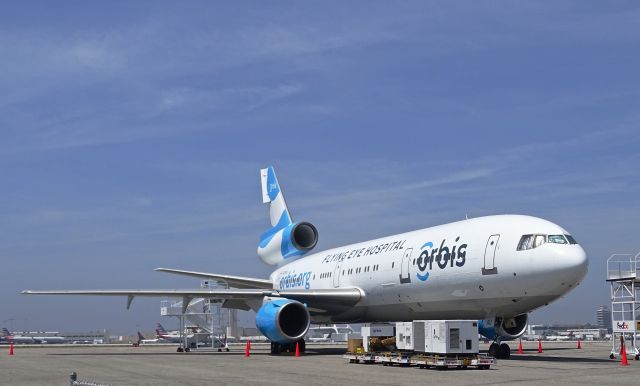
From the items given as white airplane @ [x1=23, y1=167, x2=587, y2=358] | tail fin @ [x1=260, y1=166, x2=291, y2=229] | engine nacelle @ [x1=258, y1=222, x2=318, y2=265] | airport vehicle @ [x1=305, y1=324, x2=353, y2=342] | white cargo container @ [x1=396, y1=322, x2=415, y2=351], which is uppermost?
tail fin @ [x1=260, y1=166, x2=291, y2=229]

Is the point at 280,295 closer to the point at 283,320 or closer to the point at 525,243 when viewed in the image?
the point at 283,320

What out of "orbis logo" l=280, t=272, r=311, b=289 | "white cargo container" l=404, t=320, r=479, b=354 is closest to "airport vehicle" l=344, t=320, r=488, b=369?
"white cargo container" l=404, t=320, r=479, b=354

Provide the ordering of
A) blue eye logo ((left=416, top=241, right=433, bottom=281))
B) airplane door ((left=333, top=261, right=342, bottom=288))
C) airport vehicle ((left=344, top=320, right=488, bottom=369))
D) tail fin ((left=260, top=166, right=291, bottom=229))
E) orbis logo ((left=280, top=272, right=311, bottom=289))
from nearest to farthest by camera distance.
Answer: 1. airport vehicle ((left=344, top=320, right=488, bottom=369))
2. blue eye logo ((left=416, top=241, right=433, bottom=281))
3. airplane door ((left=333, top=261, right=342, bottom=288))
4. orbis logo ((left=280, top=272, right=311, bottom=289))
5. tail fin ((left=260, top=166, right=291, bottom=229))

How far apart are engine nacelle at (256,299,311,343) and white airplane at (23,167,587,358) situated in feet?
0.12

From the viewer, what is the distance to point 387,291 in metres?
27.2

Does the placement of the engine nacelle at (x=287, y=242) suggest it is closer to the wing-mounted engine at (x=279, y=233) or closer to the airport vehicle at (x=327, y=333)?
the wing-mounted engine at (x=279, y=233)

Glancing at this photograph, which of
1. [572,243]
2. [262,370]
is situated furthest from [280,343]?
[572,243]

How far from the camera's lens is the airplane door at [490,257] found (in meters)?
21.9

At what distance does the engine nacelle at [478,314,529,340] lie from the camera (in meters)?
23.3

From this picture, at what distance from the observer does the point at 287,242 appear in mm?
39844

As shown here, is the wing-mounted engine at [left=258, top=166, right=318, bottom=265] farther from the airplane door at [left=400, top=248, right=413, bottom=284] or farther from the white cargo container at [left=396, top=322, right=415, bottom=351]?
the white cargo container at [left=396, top=322, right=415, bottom=351]

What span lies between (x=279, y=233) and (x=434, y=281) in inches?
701

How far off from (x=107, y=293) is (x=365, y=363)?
12.5 meters

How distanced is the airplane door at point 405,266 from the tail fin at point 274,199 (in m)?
15.4
